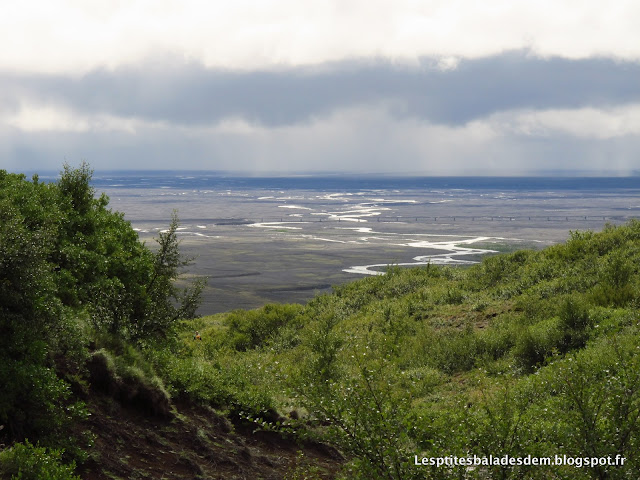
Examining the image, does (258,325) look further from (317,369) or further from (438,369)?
(317,369)

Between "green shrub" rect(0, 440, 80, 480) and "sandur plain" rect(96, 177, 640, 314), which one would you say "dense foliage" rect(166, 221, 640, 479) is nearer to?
"green shrub" rect(0, 440, 80, 480)

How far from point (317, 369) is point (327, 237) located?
96818 millimetres

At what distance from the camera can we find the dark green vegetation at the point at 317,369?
9172 mm

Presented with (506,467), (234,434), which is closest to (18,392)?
(234,434)

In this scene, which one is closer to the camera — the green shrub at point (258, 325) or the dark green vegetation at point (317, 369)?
the dark green vegetation at point (317, 369)

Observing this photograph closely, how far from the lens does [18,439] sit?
391 inches

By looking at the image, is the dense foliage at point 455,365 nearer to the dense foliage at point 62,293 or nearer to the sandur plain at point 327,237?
the dense foliage at point 62,293

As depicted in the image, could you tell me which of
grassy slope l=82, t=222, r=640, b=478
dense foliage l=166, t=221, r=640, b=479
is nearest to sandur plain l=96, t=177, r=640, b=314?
dense foliage l=166, t=221, r=640, b=479

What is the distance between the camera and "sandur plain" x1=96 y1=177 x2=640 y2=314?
7406 centimetres

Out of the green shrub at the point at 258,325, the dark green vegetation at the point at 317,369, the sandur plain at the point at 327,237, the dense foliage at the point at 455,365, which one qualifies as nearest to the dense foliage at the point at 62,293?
the dark green vegetation at the point at 317,369

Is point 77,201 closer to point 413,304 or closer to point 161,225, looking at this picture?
point 413,304

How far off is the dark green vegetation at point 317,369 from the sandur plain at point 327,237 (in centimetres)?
3242

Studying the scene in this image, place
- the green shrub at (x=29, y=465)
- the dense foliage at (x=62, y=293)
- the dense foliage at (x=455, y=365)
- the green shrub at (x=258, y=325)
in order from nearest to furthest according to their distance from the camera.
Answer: the green shrub at (x=29, y=465) → the dense foliage at (x=455, y=365) → the dense foliage at (x=62, y=293) → the green shrub at (x=258, y=325)

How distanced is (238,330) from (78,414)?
94.6ft
